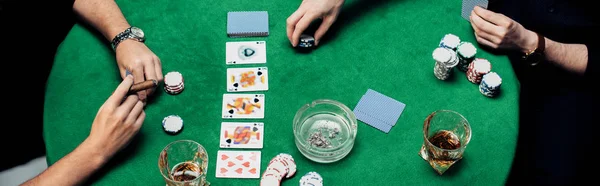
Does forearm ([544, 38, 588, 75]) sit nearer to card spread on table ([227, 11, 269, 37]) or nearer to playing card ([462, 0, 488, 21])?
playing card ([462, 0, 488, 21])

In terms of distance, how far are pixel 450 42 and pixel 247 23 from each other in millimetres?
862

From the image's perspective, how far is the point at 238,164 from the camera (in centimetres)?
186

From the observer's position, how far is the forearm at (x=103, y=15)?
2199 mm

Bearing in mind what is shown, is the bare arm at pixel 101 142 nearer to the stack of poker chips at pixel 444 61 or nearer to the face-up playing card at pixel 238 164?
the face-up playing card at pixel 238 164

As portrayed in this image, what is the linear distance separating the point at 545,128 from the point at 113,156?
6.46 feet

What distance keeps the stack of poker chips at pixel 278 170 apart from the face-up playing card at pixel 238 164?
0.06 meters

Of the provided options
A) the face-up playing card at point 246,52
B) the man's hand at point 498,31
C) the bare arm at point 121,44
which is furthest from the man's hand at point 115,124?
the man's hand at point 498,31

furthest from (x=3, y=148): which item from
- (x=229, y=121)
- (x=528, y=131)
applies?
(x=528, y=131)

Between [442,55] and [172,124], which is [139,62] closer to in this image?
[172,124]

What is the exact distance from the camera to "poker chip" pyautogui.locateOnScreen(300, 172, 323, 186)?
179 cm

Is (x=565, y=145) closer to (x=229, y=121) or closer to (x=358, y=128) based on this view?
(x=358, y=128)

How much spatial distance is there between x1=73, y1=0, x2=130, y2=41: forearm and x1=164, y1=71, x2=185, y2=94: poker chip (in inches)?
13.0

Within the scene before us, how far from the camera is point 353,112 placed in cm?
199

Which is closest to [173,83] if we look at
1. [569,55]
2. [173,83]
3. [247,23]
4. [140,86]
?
[173,83]
